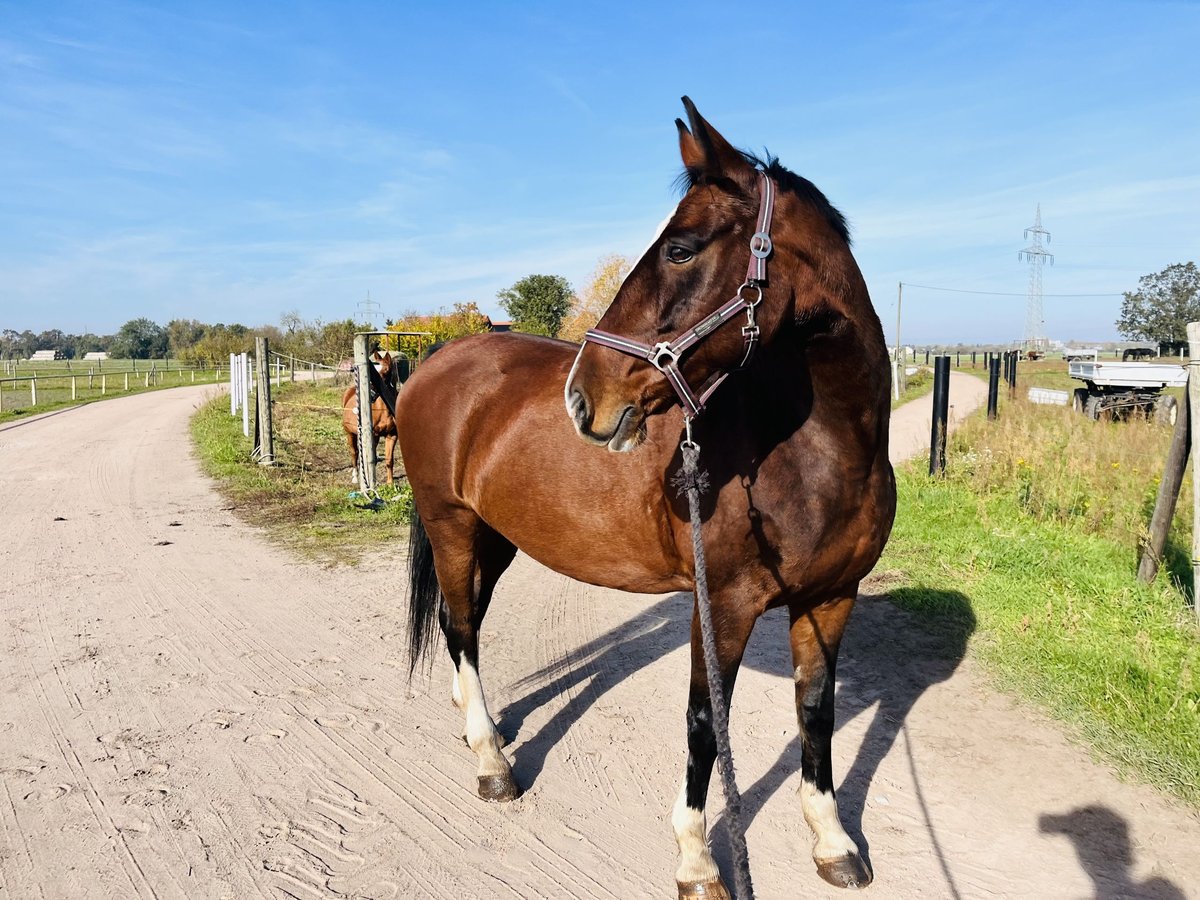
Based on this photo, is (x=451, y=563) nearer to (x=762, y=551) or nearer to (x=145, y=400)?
(x=762, y=551)

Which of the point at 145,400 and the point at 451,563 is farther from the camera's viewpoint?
the point at 145,400

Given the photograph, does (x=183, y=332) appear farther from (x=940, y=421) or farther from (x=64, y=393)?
(x=940, y=421)

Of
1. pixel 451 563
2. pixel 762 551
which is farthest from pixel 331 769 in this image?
pixel 762 551

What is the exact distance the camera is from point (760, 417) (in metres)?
2.52

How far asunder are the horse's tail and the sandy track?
27 centimetres

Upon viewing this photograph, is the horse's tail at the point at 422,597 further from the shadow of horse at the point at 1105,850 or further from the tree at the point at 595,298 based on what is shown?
the tree at the point at 595,298

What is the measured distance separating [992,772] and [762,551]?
1.79 m

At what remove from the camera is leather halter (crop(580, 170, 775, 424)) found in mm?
2094

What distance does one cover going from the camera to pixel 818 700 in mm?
2887

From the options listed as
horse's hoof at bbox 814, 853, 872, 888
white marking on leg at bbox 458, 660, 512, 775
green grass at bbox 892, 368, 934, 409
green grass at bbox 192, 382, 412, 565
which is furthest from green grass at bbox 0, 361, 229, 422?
green grass at bbox 892, 368, 934, 409

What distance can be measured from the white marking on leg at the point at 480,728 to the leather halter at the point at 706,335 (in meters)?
2.00

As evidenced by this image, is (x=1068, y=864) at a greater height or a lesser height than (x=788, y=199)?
lesser

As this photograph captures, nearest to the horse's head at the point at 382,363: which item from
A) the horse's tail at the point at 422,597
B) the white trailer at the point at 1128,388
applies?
the horse's tail at the point at 422,597

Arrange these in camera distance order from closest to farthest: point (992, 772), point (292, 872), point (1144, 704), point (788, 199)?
point (788, 199) < point (292, 872) < point (992, 772) < point (1144, 704)
